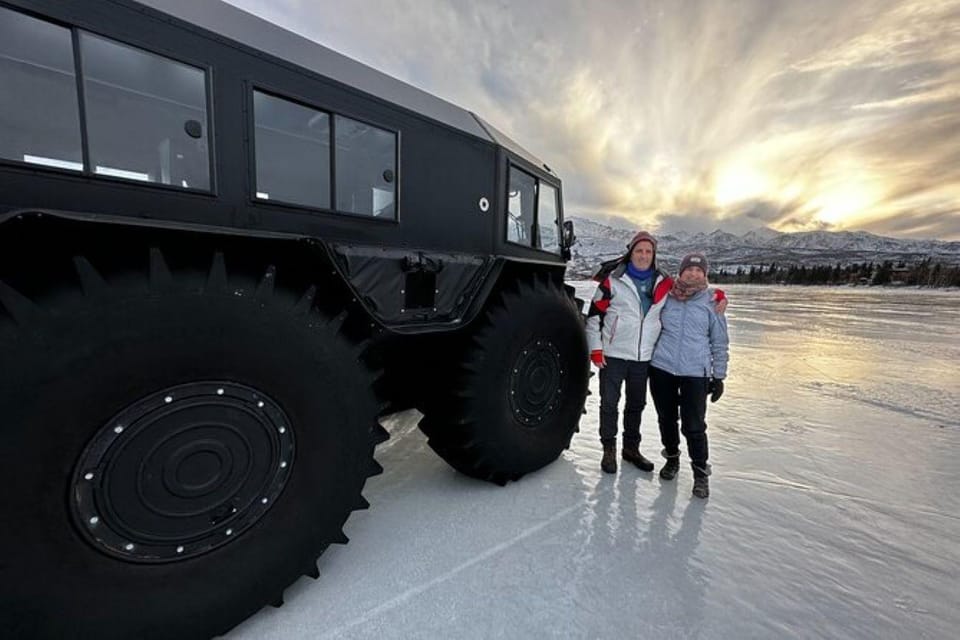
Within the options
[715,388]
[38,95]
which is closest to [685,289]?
[715,388]

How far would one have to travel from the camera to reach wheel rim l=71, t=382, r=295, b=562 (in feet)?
4.60

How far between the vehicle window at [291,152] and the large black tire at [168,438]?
0.48 meters

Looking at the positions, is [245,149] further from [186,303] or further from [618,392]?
[618,392]

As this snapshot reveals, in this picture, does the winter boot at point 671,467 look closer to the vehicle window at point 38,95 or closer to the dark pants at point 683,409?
the dark pants at point 683,409

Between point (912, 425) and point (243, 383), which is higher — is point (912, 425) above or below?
below

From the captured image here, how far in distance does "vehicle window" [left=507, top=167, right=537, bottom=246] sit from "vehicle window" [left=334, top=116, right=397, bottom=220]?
106cm

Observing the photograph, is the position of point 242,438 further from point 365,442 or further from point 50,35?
point 50,35

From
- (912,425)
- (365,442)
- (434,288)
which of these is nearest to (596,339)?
A: (434,288)

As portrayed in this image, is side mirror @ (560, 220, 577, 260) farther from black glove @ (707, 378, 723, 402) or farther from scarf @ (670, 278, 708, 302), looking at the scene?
black glove @ (707, 378, 723, 402)

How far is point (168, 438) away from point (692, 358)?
123 inches

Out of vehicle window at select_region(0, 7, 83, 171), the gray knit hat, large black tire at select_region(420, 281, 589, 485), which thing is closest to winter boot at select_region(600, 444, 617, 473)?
large black tire at select_region(420, 281, 589, 485)

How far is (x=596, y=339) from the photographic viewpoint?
11.2 feet

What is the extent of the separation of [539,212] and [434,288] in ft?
5.05

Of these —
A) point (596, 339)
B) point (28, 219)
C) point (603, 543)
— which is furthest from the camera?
point (596, 339)
